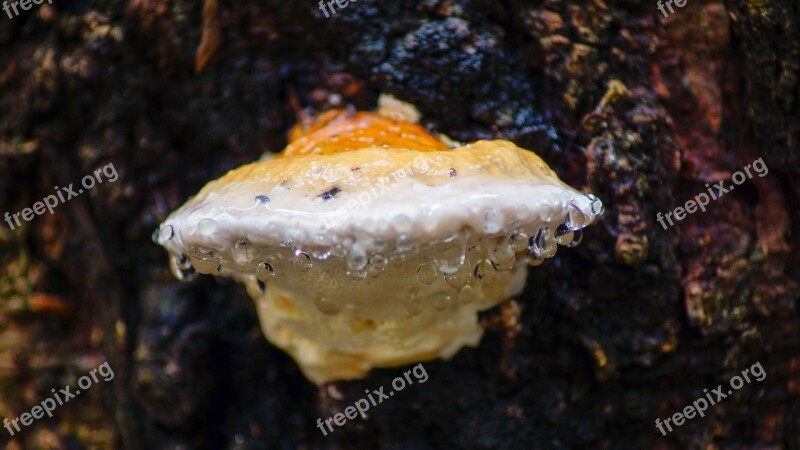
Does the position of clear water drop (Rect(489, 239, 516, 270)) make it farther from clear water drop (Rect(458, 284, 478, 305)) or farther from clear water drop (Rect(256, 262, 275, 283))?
clear water drop (Rect(256, 262, 275, 283))

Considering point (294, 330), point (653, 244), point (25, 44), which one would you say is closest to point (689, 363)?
point (653, 244)

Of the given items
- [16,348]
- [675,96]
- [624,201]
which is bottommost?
[16,348]

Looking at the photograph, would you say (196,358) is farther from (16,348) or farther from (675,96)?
(675,96)

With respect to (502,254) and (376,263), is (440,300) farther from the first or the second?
(376,263)

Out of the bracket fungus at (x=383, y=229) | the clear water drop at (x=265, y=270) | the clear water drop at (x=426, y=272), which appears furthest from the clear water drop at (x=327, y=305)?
the clear water drop at (x=426, y=272)

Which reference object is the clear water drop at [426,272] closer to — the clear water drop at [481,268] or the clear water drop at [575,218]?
the clear water drop at [481,268]

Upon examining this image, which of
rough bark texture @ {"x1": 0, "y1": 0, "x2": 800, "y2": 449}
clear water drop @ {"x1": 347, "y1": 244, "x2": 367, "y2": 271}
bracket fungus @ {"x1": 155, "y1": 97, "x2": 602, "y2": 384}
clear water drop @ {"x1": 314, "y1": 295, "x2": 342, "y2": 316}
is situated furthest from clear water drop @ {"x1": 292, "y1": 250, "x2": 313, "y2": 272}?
rough bark texture @ {"x1": 0, "y1": 0, "x2": 800, "y2": 449}
